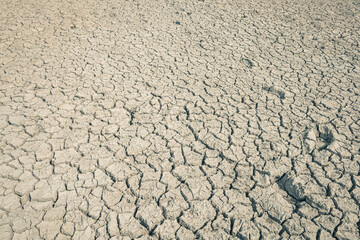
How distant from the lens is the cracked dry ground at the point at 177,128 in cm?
177

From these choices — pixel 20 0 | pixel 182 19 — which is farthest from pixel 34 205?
pixel 20 0

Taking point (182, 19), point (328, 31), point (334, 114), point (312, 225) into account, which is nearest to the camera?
point (312, 225)

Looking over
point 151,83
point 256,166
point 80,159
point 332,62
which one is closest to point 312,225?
point 256,166

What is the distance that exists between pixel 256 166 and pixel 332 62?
7.34ft

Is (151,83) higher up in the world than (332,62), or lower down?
lower down

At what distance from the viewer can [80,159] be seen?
7.08 feet

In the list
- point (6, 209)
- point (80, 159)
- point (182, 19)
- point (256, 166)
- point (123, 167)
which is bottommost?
point (6, 209)

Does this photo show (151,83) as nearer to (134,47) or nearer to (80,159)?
(134,47)

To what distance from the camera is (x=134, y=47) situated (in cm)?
364

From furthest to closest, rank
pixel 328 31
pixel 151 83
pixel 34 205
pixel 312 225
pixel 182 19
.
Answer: pixel 182 19
pixel 328 31
pixel 151 83
pixel 34 205
pixel 312 225

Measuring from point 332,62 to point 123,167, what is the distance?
3.13m

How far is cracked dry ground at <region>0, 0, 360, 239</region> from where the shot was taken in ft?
5.82

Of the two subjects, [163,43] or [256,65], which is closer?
[256,65]

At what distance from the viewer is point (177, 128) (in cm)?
246
